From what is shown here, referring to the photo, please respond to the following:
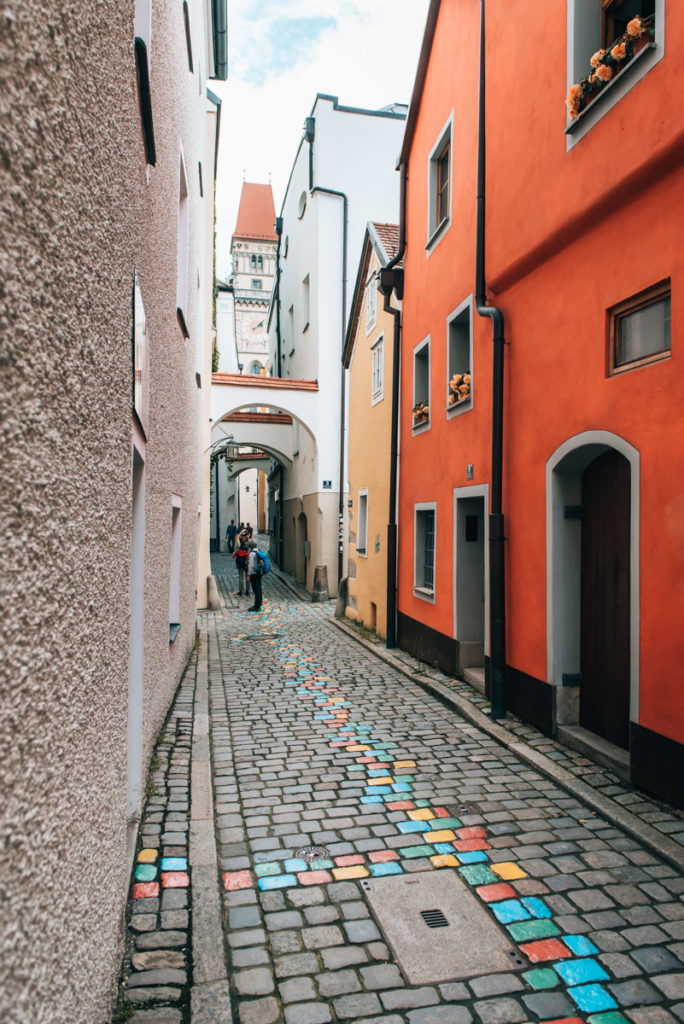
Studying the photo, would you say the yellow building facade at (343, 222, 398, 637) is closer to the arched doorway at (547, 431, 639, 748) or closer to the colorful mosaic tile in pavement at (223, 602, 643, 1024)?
the arched doorway at (547, 431, 639, 748)

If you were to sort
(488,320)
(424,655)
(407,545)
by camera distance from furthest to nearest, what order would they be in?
(407,545) → (424,655) → (488,320)

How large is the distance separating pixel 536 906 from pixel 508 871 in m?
0.37

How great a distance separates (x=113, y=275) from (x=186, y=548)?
274 inches

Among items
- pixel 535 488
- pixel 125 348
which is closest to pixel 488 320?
pixel 535 488

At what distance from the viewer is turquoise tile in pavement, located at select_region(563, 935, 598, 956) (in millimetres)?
3201

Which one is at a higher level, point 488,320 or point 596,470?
point 488,320

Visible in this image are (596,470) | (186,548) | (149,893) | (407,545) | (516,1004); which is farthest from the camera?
(407,545)

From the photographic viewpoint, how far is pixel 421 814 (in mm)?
4723

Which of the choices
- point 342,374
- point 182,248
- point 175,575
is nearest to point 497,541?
point 175,575

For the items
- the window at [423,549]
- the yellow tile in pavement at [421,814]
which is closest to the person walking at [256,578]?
the window at [423,549]

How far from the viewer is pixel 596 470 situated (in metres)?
6.05

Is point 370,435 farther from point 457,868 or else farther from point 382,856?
point 457,868

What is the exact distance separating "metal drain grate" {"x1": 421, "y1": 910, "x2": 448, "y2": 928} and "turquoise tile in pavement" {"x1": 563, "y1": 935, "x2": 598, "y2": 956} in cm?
58

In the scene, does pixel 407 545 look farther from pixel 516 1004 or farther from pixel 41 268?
pixel 41 268
